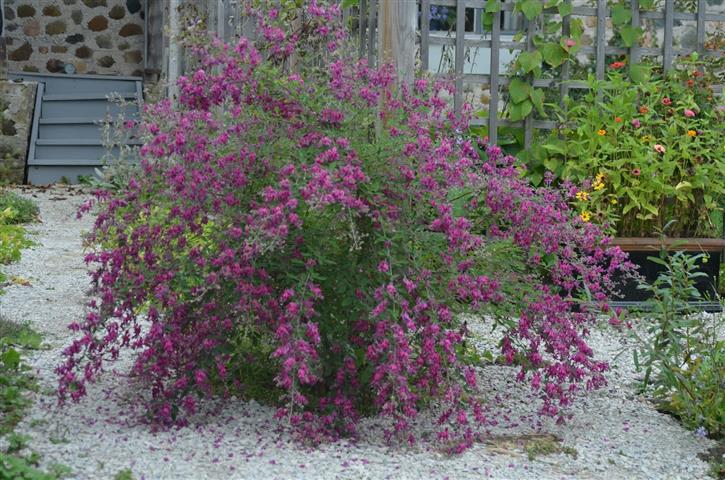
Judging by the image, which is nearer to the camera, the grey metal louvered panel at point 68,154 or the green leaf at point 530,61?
the green leaf at point 530,61

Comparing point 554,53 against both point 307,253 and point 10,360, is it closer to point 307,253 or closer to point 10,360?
point 307,253

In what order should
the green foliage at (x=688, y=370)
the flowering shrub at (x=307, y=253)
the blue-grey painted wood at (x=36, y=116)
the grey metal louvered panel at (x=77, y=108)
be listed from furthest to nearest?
the grey metal louvered panel at (x=77, y=108) < the blue-grey painted wood at (x=36, y=116) < the green foliage at (x=688, y=370) < the flowering shrub at (x=307, y=253)

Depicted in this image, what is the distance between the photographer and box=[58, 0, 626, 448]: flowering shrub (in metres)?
3.14

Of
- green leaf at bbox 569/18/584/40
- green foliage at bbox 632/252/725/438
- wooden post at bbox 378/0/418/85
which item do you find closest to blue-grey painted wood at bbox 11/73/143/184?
green leaf at bbox 569/18/584/40

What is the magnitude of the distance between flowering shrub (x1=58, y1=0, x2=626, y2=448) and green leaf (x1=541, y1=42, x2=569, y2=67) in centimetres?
238

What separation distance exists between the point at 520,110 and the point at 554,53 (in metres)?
0.36

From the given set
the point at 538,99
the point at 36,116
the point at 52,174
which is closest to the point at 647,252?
the point at 538,99

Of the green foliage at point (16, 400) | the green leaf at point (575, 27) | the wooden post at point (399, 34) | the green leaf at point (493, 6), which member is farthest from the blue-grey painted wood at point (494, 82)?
the green foliage at point (16, 400)

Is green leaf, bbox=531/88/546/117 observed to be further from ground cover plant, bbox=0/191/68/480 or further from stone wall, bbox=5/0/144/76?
stone wall, bbox=5/0/144/76

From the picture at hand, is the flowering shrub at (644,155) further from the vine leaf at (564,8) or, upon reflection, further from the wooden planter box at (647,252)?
the vine leaf at (564,8)

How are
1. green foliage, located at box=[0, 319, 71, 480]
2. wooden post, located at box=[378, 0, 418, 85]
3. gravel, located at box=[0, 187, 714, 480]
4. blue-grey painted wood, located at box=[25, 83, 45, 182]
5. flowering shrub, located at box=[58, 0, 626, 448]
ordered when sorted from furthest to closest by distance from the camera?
blue-grey painted wood, located at box=[25, 83, 45, 182] < wooden post, located at box=[378, 0, 418, 85] < flowering shrub, located at box=[58, 0, 626, 448] < gravel, located at box=[0, 187, 714, 480] < green foliage, located at box=[0, 319, 71, 480]

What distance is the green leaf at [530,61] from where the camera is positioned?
5645 mm

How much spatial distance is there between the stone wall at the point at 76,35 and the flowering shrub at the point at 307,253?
980cm

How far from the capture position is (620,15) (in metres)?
5.81
